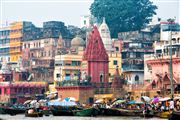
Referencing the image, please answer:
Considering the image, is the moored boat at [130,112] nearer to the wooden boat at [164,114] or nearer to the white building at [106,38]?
the wooden boat at [164,114]

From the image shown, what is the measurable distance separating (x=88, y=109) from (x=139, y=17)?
1727 inches

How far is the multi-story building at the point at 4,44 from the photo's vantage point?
347ft

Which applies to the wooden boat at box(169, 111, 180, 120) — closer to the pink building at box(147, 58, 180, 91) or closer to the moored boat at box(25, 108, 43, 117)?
the moored boat at box(25, 108, 43, 117)

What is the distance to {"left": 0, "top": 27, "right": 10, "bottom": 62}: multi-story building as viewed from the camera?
105875mm

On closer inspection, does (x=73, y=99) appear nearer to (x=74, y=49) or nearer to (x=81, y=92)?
(x=81, y=92)

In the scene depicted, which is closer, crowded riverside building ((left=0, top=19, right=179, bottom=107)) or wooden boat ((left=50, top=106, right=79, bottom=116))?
wooden boat ((left=50, top=106, right=79, bottom=116))

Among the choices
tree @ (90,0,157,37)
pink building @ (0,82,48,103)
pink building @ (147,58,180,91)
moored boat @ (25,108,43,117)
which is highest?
tree @ (90,0,157,37)

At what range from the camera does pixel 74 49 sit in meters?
89.1

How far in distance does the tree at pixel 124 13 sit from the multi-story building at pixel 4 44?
13.7m

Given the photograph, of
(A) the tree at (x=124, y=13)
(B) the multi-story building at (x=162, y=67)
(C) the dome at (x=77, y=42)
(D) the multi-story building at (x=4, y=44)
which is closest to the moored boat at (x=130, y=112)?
(B) the multi-story building at (x=162, y=67)

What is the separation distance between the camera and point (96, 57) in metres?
78.5

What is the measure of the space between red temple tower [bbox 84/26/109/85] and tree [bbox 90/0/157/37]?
21.6 meters

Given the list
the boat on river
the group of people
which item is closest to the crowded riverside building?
the group of people

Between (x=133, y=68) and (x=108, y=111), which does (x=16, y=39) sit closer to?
(x=133, y=68)
